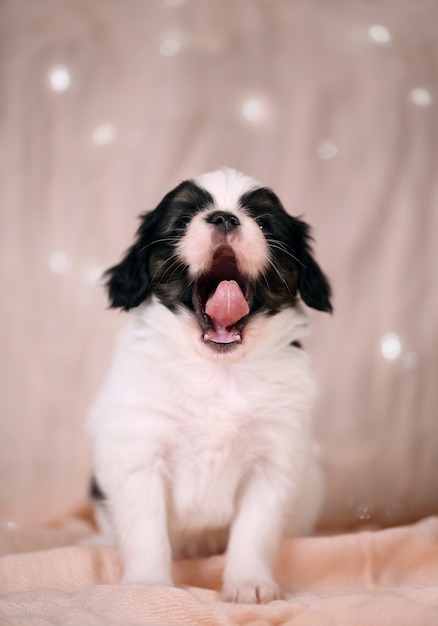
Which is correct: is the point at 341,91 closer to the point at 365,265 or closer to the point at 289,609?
the point at 365,265

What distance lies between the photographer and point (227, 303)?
192 centimetres

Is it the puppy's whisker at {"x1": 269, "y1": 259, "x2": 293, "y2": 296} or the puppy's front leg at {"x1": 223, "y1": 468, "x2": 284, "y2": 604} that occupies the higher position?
the puppy's whisker at {"x1": 269, "y1": 259, "x2": 293, "y2": 296}

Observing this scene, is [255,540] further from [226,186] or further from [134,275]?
[226,186]

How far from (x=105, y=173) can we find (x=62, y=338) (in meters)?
0.72

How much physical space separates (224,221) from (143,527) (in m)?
0.84

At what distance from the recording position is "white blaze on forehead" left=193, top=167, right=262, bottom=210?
2123 mm

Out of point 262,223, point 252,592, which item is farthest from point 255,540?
point 262,223

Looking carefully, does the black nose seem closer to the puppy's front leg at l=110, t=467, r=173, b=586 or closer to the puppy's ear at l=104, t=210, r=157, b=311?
the puppy's ear at l=104, t=210, r=157, b=311

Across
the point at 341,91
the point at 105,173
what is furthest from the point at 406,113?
the point at 105,173

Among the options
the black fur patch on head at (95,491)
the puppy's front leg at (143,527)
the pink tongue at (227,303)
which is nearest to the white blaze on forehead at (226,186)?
the pink tongue at (227,303)

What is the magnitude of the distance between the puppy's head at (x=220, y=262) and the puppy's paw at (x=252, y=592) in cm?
60

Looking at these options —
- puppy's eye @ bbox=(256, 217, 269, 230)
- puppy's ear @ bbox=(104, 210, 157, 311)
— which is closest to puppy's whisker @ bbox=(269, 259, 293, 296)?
puppy's eye @ bbox=(256, 217, 269, 230)

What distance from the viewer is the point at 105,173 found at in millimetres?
→ 3291

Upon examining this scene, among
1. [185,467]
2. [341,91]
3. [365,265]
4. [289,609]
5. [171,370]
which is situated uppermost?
[341,91]
